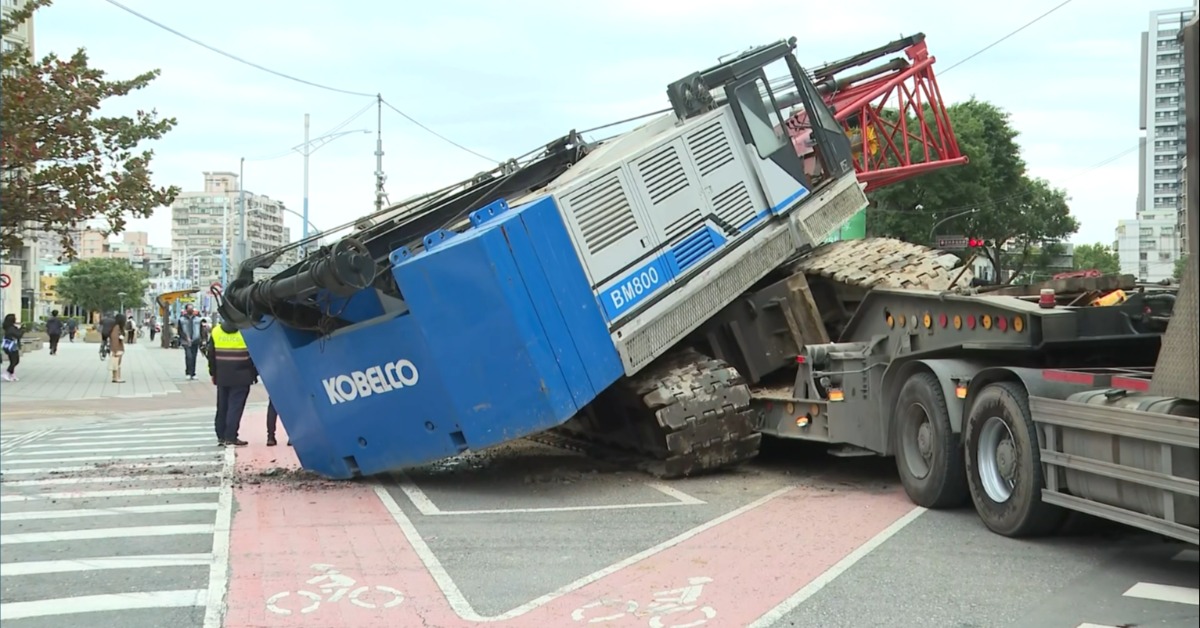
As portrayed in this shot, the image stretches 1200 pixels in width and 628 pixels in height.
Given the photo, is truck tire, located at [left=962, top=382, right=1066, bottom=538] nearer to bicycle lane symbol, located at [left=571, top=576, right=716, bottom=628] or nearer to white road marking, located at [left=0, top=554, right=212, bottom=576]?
bicycle lane symbol, located at [left=571, top=576, right=716, bottom=628]

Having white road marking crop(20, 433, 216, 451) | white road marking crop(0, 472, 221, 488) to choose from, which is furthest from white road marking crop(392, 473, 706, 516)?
white road marking crop(20, 433, 216, 451)

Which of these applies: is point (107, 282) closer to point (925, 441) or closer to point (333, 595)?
point (333, 595)

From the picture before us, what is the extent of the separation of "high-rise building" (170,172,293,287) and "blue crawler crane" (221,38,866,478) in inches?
868

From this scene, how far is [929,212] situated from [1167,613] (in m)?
31.0

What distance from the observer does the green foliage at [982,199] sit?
34438mm

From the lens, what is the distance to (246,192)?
48594 mm

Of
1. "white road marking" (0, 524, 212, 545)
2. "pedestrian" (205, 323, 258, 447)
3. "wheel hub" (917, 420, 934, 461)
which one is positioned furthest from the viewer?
"pedestrian" (205, 323, 258, 447)

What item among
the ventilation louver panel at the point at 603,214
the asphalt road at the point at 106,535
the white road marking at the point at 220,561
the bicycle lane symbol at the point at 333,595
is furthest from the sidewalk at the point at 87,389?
the ventilation louver panel at the point at 603,214

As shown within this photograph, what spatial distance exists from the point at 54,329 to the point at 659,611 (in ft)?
66.9

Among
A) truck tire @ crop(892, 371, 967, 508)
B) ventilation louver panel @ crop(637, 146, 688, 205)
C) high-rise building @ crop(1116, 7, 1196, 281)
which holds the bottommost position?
truck tire @ crop(892, 371, 967, 508)

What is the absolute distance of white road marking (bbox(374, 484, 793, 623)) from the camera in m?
5.45

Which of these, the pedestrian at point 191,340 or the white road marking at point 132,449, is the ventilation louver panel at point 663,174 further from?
the pedestrian at point 191,340

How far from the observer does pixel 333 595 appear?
19.0 feet

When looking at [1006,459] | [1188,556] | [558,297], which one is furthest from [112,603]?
[1188,556]
